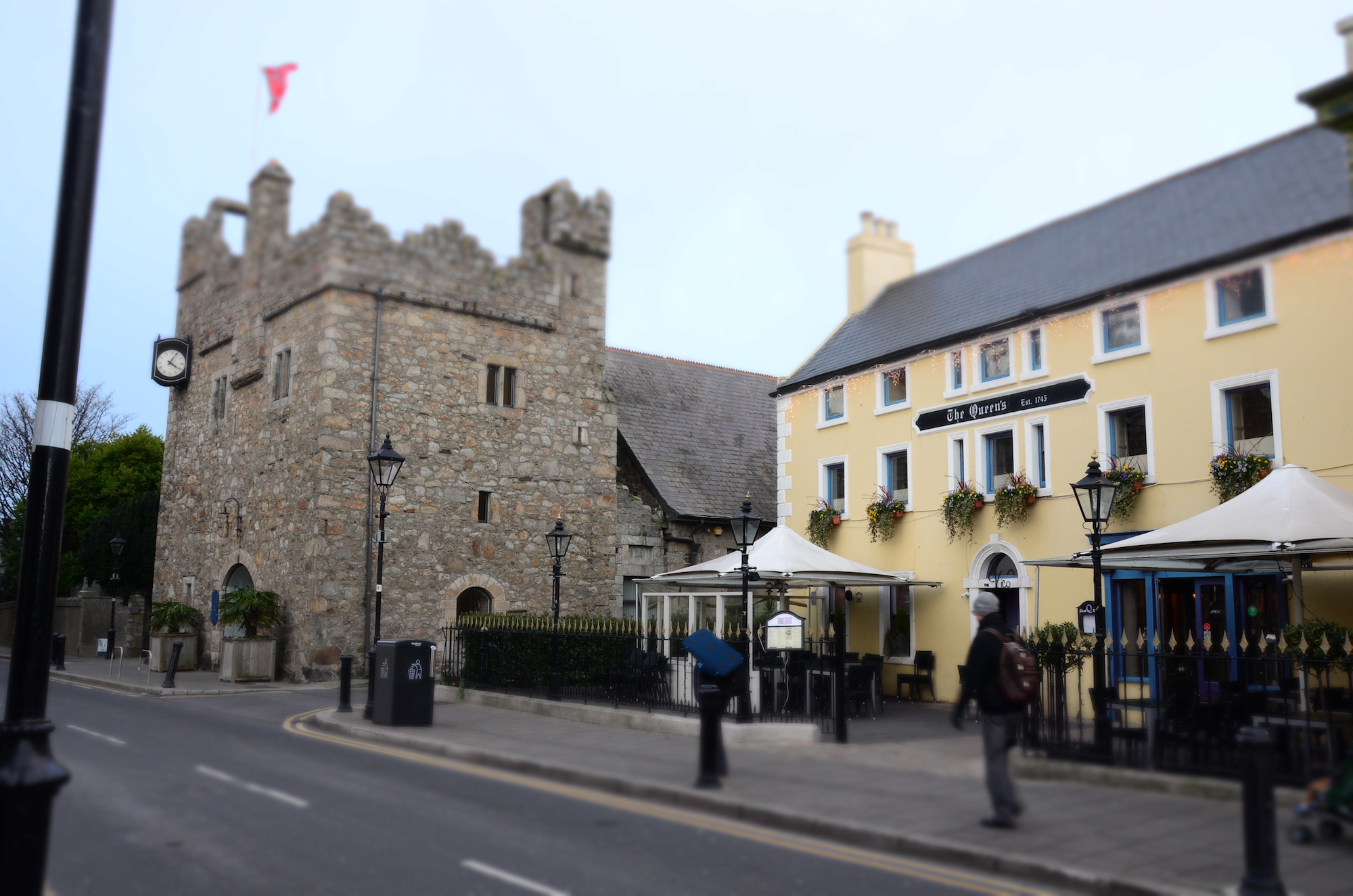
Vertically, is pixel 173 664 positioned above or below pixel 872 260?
below

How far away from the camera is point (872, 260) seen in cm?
2573

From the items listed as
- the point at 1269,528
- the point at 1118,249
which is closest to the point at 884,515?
the point at 1118,249

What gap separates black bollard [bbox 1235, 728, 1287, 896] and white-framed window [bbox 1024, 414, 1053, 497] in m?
12.4

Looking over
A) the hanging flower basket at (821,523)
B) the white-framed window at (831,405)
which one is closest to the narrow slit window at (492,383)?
the white-framed window at (831,405)

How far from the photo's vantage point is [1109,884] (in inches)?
251

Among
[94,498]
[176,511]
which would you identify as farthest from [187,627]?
[94,498]

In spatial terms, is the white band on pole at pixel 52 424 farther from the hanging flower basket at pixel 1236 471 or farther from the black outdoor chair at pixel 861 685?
the hanging flower basket at pixel 1236 471

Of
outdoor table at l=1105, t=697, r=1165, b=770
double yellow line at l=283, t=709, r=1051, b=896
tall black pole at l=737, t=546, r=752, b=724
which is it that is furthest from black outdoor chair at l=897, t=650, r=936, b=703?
double yellow line at l=283, t=709, r=1051, b=896

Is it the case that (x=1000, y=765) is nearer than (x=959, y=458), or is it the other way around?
(x=1000, y=765)

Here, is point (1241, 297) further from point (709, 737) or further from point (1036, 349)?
point (709, 737)

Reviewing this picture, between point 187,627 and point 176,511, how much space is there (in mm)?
4726

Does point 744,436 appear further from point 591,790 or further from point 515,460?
point 591,790

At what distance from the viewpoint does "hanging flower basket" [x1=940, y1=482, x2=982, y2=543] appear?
1944cm

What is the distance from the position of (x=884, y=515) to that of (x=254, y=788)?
14443 mm
